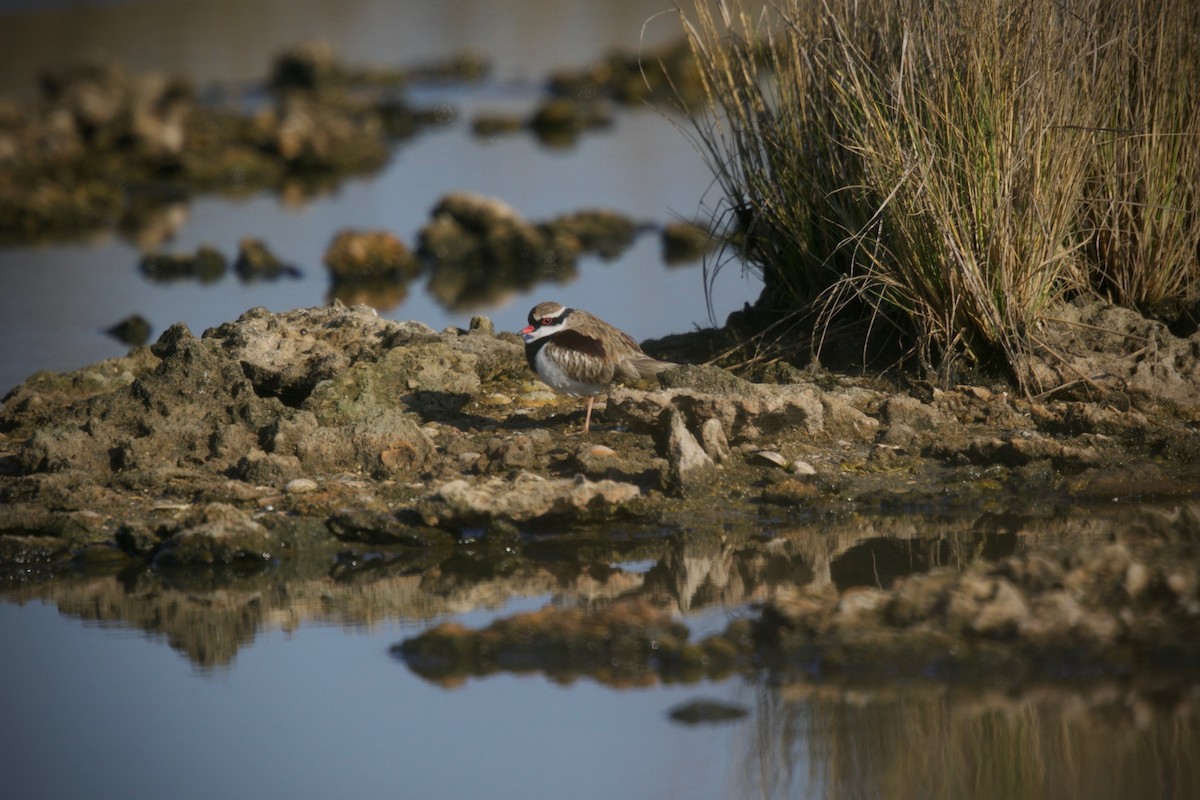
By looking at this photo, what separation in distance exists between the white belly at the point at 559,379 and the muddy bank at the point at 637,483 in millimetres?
176

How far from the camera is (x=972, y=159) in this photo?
6.62 meters

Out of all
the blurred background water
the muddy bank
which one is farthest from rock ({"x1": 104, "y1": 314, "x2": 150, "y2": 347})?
the muddy bank

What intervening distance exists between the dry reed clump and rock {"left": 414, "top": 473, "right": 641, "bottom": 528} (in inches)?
67.0

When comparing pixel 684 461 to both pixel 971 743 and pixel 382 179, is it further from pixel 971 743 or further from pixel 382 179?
pixel 382 179

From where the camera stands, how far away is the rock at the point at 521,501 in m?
5.65

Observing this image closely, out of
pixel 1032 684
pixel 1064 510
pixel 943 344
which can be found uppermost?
pixel 943 344

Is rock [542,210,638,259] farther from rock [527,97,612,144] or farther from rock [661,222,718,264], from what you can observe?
rock [527,97,612,144]

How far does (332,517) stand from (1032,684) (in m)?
2.72

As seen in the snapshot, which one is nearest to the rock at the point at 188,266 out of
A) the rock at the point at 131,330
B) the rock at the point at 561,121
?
the rock at the point at 131,330

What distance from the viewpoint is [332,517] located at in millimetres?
5738

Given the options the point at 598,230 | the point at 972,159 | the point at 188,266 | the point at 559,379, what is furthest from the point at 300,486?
the point at 598,230

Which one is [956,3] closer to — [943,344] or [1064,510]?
[943,344]

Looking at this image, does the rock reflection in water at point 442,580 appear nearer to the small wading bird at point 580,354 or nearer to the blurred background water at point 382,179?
the small wading bird at point 580,354

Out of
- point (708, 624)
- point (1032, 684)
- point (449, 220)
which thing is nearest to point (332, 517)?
point (708, 624)
